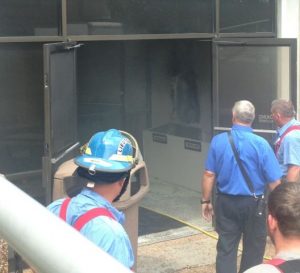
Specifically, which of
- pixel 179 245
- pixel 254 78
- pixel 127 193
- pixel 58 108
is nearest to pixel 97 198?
pixel 127 193

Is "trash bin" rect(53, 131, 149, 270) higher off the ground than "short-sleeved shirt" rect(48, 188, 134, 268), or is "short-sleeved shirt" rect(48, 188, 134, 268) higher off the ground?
"short-sleeved shirt" rect(48, 188, 134, 268)

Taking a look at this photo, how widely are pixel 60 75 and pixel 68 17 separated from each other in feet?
2.42

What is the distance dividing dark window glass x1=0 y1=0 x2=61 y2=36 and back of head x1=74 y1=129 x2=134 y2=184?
330 centimetres

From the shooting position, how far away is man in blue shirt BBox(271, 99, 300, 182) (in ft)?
16.9

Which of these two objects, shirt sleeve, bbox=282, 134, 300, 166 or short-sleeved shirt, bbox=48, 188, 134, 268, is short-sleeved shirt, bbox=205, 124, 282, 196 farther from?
short-sleeved shirt, bbox=48, 188, 134, 268

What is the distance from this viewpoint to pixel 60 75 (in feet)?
17.3

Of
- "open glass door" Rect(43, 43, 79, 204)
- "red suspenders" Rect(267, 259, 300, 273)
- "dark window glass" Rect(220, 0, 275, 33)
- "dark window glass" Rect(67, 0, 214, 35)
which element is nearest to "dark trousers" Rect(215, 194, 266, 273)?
"open glass door" Rect(43, 43, 79, 204)

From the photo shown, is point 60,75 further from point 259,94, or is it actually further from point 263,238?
point 259,94

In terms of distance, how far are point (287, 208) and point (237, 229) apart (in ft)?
9.12

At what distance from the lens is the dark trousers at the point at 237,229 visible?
471 cm

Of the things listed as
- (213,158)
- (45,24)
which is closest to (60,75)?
(45,24)

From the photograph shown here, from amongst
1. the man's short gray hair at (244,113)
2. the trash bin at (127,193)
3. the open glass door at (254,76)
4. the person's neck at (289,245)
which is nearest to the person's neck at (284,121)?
the man's short gray hair at (244,113)

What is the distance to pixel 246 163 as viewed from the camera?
4.67 m

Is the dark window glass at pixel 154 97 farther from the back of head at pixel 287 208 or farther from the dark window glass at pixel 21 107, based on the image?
the back of head at pixel 287 208
